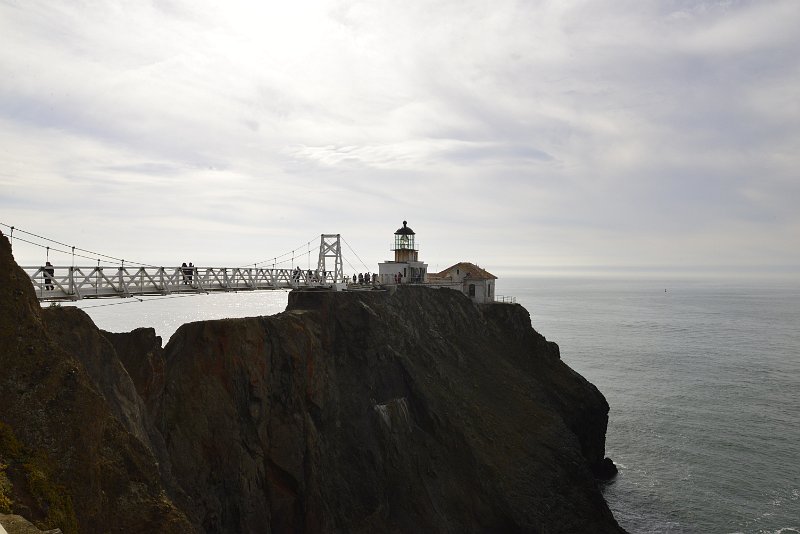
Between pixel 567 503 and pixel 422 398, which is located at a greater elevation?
pixel 422 398

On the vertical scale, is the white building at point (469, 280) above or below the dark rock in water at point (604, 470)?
above

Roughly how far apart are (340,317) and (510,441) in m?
15.8

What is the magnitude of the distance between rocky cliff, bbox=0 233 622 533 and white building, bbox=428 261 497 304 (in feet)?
32.7

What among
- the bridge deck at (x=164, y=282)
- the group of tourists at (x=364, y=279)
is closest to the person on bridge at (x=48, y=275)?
the bridge deck at (x=164, y=282)

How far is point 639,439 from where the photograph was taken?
5638 centimetres

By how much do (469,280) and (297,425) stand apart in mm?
32433

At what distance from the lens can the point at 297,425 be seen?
1323 inches

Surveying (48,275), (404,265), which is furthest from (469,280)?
(48,275)

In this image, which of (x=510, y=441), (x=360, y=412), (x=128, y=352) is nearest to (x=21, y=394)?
(x=128, y=352)

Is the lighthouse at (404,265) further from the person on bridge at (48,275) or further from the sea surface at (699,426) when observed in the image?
the person on bridge at (48,275)

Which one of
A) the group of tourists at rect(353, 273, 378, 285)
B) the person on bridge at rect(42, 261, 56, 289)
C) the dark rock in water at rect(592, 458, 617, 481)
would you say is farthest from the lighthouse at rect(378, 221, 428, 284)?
the person on bridge at rect(42, 261, 56, 289)

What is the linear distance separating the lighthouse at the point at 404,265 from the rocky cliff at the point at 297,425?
8.74 m

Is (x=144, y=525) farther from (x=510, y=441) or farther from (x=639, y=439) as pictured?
→ (x=639, y=439)

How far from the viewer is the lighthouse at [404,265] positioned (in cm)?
5975
